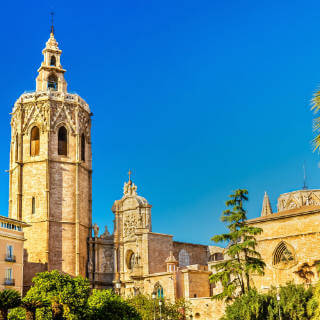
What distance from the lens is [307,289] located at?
32.8 m

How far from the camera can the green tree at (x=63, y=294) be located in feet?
95.8

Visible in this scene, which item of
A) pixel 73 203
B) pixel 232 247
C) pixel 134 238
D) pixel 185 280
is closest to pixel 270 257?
pixel 232 247

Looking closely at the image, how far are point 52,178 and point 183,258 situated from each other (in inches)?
518

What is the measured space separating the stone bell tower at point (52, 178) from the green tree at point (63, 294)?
380 inches

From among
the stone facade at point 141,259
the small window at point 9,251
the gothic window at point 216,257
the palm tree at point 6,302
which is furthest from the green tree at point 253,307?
the gothic window at point 216,257

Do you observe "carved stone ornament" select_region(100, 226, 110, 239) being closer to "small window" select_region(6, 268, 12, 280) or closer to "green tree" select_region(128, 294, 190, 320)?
"green tree" select_region(128, 294, 190, 320)

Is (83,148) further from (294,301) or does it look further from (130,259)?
(294,301)

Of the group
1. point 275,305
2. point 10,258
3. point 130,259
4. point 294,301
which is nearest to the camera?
point 294,301

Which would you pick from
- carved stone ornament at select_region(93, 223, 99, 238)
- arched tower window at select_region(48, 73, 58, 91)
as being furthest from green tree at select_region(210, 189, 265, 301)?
arched tower window at select_region(48, 73, 58, 91)

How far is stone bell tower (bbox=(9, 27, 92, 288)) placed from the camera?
48219 mm

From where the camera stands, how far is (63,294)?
112 feet

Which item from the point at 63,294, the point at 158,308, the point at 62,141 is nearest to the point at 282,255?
the point at 158,308

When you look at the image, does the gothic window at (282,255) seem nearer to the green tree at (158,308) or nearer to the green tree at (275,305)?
the green tree at (275,305)

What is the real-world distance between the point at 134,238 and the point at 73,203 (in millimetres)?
5859
